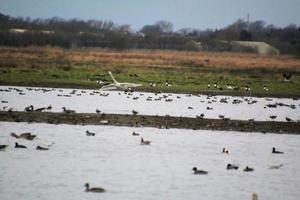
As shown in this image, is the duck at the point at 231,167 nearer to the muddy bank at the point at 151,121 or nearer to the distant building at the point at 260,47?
the muddy bank at the point at 151,121

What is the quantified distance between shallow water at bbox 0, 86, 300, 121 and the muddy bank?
5.00ft

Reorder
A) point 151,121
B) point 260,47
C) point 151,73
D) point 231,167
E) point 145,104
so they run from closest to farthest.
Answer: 1. point 231,167
2. point 151,121
3. point 145,104
4. point 151,73
5. point 260,47

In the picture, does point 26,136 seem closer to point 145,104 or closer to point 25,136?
point 25,136

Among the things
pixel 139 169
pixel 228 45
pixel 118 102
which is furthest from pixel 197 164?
pixel 228 45

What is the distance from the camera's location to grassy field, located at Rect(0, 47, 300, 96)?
41812mm

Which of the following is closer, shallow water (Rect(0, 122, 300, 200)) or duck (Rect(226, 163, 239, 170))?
shallow water (Rect(0, 122, 300, 200))

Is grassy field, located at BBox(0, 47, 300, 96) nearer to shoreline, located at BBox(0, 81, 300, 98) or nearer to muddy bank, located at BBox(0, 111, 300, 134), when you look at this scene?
shoreline, located at BBox(0, 81, 300, 98)

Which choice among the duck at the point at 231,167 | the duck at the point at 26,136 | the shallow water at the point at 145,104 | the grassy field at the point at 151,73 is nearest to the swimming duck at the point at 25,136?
the duck at the point at 26,136

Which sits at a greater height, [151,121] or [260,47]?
[260,47]

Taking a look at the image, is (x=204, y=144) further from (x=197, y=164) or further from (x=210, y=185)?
(x=210, y=185)

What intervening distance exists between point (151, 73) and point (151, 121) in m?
24.5

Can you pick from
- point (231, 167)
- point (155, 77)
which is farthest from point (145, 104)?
point (155, 77)

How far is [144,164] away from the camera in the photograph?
54.4 feet

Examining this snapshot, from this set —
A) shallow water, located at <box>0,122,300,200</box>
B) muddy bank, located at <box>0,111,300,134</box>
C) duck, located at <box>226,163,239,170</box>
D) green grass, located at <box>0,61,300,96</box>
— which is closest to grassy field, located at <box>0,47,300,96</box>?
green grass, located at <box>0,61,300,96</box>
